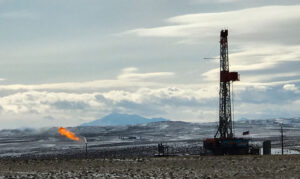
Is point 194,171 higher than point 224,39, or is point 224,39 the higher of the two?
point 224,39

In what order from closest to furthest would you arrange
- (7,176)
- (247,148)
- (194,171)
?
(7,176), (194,171), (247,148)

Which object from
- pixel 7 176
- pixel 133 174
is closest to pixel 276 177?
pixel 133 174

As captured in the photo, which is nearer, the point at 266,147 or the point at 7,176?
the point at 7,176

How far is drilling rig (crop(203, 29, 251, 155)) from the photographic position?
73938 mm

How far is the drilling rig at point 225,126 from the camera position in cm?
7394

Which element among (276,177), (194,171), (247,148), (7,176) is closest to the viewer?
(276,177)

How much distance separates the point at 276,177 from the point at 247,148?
39.6m

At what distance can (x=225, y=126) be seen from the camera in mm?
82500

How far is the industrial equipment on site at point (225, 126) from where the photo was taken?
73988 millimetres

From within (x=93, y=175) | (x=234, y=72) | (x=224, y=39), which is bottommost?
(x=93, y=175)

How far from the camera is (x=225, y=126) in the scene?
8250 cm

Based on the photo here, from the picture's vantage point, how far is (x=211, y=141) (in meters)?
75.1

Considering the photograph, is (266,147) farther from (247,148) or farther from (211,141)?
(211,141)

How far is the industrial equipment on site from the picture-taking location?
74.0 meters
